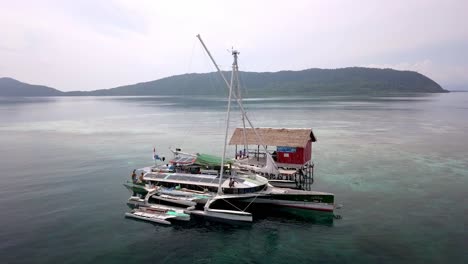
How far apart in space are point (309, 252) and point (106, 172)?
43.9 m

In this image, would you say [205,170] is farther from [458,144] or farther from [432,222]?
[458,144]

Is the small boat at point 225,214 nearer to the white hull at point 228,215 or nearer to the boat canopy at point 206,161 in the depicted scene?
the white hull at point 228,215

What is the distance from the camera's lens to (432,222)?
133 ft

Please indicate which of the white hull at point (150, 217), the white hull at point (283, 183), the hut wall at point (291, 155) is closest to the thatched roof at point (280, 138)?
the hut wall at point (291, 155)

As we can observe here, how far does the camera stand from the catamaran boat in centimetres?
4453

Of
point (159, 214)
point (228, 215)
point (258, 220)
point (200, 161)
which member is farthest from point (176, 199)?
point (258, 220)

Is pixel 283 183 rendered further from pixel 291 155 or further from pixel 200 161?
pixel 200 161

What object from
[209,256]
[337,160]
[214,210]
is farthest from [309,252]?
[337,160]

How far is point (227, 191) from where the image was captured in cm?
4600

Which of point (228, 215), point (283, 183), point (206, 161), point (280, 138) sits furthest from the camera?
point (280, 138)

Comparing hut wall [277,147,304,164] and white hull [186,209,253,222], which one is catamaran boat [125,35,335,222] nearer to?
white hull [186,209,253,222]

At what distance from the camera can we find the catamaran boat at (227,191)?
44531mm

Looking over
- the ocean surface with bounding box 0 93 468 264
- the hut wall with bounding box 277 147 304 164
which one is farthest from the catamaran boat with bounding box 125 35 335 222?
the hut wall with bounding box 277 147 304 164

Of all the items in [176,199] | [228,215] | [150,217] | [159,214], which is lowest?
[150,217]
